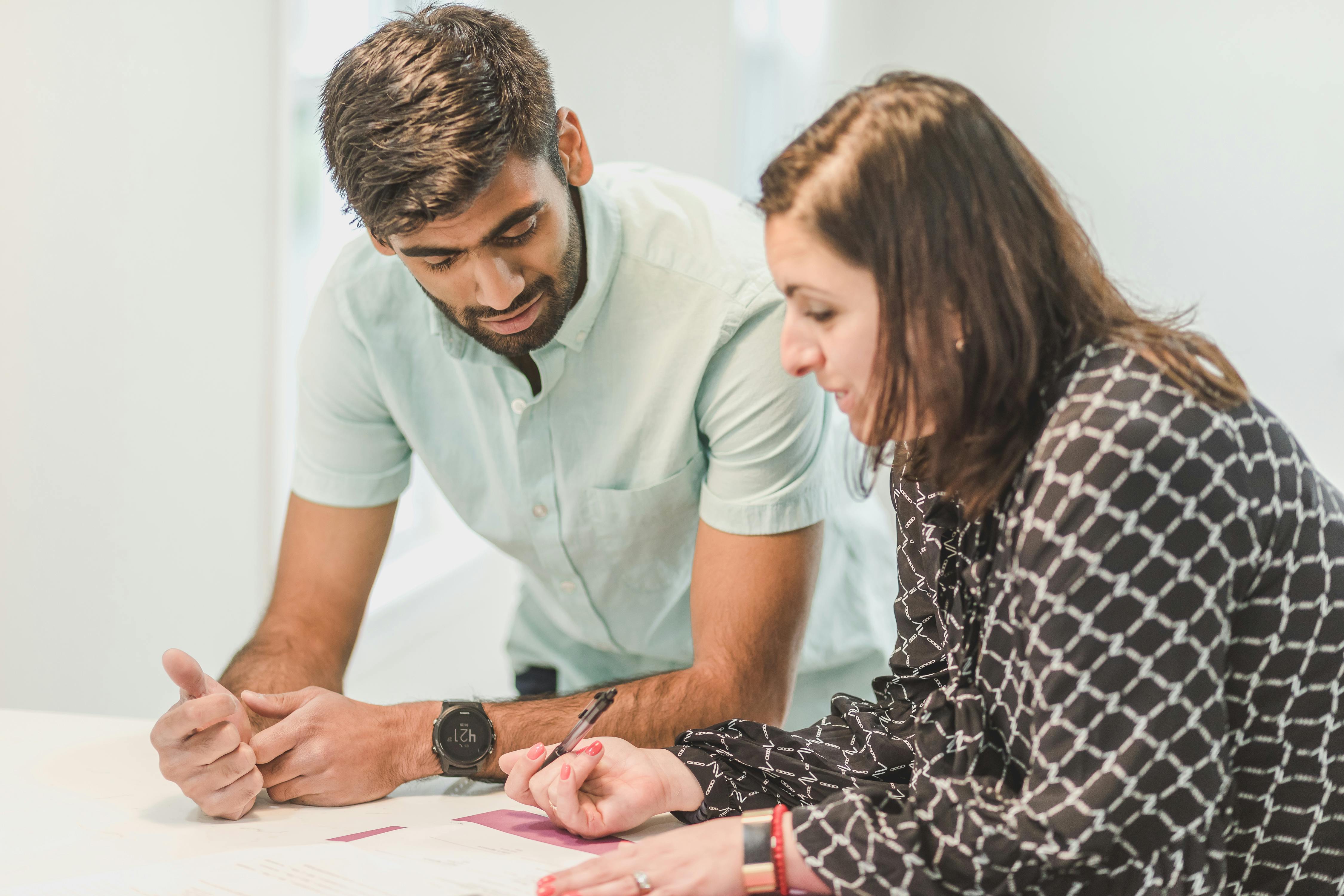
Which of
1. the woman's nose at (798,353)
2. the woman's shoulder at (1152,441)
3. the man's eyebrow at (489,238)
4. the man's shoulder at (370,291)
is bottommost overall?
the woman's shoulder at (1152,441)

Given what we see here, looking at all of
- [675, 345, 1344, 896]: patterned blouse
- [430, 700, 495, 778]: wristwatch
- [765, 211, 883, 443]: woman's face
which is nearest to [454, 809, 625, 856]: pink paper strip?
[430, 700, 495, 778]: wristwatch

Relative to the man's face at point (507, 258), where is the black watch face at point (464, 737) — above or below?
below

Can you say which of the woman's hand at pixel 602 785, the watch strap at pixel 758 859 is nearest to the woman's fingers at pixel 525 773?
the woman's hand at pixel 602 785

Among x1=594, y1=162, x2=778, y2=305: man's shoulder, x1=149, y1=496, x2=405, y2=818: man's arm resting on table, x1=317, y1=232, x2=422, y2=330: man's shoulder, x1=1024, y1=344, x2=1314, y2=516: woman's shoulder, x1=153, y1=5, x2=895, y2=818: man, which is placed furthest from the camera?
x1=317, y1=232, x2=422, y2=330: man's shoulder

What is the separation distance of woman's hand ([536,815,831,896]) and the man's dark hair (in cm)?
72

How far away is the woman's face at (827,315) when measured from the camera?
2.85 feet

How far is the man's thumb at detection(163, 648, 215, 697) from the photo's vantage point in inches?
44.7

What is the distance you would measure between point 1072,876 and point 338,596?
3.70ft

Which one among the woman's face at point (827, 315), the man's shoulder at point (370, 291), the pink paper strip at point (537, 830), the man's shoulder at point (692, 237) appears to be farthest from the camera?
the man's shoulder at point (370, 291)

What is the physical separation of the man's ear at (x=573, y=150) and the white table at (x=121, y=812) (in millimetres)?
776

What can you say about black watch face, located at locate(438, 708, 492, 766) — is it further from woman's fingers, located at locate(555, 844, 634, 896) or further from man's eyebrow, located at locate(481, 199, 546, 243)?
man's eyebrow, located at locate(481, 199, 546, 243)

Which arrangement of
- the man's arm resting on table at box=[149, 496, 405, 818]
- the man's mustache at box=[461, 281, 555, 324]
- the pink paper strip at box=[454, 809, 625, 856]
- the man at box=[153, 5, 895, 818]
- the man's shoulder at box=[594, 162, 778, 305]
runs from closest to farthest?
the pink paper strip at box=[454, 809, 625, 856] < the man's arm resting on table at box=[149, 496, 405, 818] < the man at box=[153, 5, 895, 818] < the man's mustache at box=[461, 281, 555, 324] < the man's shoulder at box=[594, 162, 778, 305]

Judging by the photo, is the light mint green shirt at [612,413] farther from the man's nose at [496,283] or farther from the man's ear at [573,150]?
the man's nose at [496,283]

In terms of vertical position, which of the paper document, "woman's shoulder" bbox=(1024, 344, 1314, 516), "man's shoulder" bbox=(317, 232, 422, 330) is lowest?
the paper document
